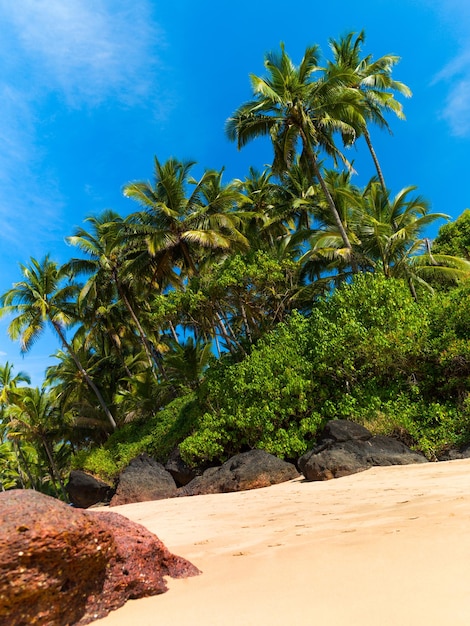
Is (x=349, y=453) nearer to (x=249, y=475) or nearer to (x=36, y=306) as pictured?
(x=249, y=475)

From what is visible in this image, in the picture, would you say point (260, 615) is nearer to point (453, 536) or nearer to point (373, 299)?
point (453, 536)

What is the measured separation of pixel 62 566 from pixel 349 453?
7086 mm

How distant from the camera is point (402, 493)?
15.0ft

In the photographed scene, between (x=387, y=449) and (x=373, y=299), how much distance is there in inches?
160

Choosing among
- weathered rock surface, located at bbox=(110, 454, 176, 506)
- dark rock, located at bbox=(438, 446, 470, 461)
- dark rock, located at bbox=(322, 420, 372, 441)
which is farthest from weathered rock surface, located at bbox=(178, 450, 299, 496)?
dark rock, located at bbox=(438, 446, 470, 461)

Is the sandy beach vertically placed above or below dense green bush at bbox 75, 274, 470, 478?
below

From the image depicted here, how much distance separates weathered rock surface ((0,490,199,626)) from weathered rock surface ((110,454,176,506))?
10.5 m

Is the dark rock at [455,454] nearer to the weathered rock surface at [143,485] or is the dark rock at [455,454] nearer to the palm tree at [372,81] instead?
the weathered rock surface at [143,485]

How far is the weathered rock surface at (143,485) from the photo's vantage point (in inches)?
487

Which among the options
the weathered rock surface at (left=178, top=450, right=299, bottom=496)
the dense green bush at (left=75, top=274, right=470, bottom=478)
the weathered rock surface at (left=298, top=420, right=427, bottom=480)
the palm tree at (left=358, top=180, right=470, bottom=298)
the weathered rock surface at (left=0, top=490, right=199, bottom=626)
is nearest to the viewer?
the weathered rock surface at (left=0, top=490, right=199, bottom=626)

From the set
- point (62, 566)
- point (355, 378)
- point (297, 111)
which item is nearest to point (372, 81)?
point (297, 111)

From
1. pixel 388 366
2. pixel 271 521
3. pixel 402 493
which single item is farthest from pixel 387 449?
pixel 271 521

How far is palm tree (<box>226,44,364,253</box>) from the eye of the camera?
1474 cm

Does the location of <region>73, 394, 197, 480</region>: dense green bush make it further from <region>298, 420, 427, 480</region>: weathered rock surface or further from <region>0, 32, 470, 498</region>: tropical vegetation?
<region>298, 420, 427, 480</region>: weathered rock surface
